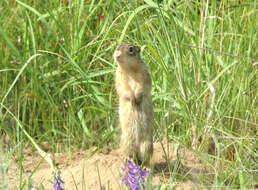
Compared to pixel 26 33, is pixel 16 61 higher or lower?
lower

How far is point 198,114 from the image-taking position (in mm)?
4199

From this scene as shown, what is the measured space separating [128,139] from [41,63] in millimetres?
1835

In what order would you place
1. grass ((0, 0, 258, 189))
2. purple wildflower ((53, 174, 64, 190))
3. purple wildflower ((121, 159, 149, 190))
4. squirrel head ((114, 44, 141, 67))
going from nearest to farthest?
purple wildflower ((53, 174, 64, 190))
purple wildflower ((121, 159, 149, 190))
squirrel head ((114, 44, 141, 67))
grass ((0, 0, 258, 189))

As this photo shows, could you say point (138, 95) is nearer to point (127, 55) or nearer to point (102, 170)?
point (127, 55)

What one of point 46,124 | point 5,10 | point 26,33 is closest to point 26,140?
point 46,124

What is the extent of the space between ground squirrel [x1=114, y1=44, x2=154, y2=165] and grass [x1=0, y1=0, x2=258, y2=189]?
20cm

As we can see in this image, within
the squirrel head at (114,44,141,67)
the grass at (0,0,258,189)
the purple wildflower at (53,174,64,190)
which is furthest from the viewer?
the grass at (0,0,258,189)

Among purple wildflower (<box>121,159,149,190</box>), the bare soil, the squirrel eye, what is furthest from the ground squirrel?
purple wildflower (<box>121,159,149,190</box>)

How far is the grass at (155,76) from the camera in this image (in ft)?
13.1

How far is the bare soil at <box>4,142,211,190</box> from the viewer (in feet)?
12.2

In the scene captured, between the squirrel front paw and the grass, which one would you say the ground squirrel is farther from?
the grass

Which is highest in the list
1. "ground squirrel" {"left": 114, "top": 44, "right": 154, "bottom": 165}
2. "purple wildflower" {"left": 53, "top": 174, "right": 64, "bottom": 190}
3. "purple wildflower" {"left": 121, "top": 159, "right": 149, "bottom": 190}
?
"ground squirrel" {"left": 114, "top": 44, "right": 154, "bottom": 165}

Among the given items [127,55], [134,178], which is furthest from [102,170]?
[127,55]

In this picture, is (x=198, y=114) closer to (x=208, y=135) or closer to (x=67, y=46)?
(x=208, y=135)
